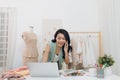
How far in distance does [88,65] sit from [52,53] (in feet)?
2.77

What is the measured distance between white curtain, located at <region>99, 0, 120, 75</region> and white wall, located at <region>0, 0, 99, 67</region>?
0.24 meters

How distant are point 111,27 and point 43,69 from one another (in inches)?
72.1

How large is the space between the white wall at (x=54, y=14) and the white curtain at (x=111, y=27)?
24 cm

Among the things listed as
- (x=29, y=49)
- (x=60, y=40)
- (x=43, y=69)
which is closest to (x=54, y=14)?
(x=29, y=49)

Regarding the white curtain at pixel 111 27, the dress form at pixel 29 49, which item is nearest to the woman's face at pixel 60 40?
the dress form at pixel 29 49

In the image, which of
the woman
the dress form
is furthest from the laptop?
the dress form

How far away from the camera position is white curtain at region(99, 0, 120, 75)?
2.90 meters

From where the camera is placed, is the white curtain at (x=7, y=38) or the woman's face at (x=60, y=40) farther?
the white curtain at (x=7, y=38)

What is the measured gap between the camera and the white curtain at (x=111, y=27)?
9.52 ft

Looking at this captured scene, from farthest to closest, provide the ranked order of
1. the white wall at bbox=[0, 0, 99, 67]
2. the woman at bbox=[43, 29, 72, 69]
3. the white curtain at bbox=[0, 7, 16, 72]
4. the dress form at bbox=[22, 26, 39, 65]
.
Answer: the white wall at bbox=[0, 0, 99, 67] → the white curtain at bbox=[0, 7, 16, 72] → the dress form at bbox=[22, 26, 39, 65] → the woman at bbox=[43, 29, 72, 69]

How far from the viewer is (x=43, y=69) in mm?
1638

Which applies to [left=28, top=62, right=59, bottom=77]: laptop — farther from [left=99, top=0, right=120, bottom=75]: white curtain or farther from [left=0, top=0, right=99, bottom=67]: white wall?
[left=0, top=0, right=99, bottom=67]: white wall

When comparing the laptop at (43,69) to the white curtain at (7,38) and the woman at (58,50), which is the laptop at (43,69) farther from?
the white curtain at (7,38)

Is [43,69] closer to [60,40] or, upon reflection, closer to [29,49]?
[60,40]
